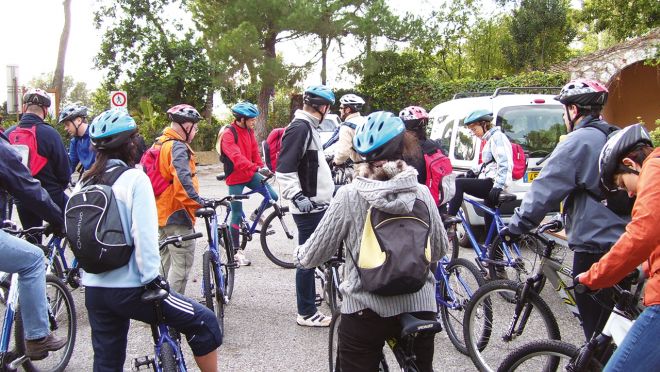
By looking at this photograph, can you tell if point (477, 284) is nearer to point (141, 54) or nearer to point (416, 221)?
point (416, 221)

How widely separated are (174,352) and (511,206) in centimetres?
512

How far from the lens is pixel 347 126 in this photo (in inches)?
216

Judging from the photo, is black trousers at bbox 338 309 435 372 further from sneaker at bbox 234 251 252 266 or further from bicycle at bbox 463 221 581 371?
sneaker at bbox 234 251 252 266

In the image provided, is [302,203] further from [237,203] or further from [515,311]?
[237,203]

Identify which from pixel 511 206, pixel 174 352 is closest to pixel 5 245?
pixel 174 352

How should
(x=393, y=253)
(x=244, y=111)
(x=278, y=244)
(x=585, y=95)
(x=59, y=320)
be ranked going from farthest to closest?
(x=278, y=244), (x=244, y=111), (x=59, y=320), (x=585, y=95), (x=393, y=253)

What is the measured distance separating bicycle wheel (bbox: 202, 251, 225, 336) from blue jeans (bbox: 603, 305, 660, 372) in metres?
3.20

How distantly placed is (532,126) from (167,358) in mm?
6135

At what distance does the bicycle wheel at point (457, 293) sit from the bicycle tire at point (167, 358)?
2257mm

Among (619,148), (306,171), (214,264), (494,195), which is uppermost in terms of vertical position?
(619,148)

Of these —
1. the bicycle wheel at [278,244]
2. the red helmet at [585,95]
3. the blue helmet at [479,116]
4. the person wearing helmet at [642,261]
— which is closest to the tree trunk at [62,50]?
the bicycle wheel at [278,244]

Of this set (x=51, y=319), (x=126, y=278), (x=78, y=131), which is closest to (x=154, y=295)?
(x=126, y=278)

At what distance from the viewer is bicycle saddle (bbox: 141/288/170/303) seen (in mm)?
2811

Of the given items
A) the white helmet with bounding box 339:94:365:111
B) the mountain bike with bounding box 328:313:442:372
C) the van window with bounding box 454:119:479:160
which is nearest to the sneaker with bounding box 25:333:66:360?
the mountain bike with bounding box 328:313:442:372
